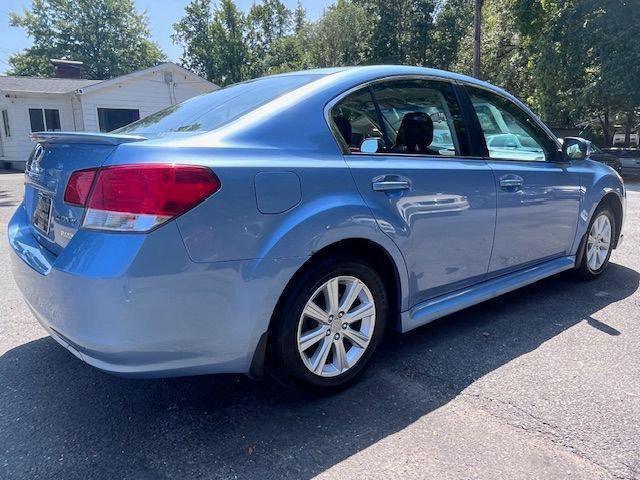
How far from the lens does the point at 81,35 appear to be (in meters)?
45.7

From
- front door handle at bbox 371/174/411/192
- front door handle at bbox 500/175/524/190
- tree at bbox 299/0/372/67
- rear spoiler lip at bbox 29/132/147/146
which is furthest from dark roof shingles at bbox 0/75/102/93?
front door handle at bbox 371/174/411/192

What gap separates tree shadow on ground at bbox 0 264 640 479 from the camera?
2.18 meters

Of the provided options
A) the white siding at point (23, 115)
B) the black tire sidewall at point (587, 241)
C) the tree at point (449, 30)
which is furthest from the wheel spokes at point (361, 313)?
the tree at point (449, 30)

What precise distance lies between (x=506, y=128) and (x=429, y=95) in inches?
37.7

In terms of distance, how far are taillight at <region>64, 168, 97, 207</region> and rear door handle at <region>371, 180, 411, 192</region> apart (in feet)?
4.48

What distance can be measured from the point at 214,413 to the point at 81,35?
5197 centimetres

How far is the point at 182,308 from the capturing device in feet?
6.79

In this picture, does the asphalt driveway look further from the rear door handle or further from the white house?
the white house

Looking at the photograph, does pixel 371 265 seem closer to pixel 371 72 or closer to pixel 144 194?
pixel 371 72

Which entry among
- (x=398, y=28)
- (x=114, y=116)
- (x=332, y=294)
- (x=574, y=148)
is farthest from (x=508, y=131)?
(x=398, y=28)

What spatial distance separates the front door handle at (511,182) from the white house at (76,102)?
20.2 metres

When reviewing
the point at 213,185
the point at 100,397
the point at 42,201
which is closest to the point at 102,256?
the point at 213,185

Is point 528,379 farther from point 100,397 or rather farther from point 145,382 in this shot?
point 100,397

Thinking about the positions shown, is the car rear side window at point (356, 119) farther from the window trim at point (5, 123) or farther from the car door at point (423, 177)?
the window trim at point (5, 123)
